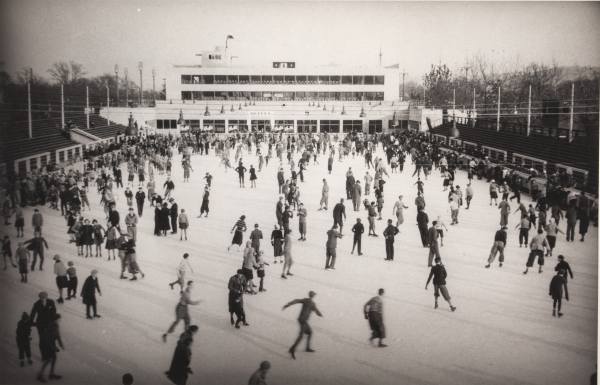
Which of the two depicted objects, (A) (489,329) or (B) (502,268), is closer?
(A) (489,329)

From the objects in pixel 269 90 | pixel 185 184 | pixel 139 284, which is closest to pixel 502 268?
pixel 139 284

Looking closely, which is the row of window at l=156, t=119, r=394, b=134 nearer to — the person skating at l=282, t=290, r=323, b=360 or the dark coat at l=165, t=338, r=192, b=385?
the person skating at l=282, t=290, r=323, b=360

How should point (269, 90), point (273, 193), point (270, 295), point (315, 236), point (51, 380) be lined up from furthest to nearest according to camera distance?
point (269, 90)
point (273, 193)
point (315, 236)
point (270, 295)
point (51, 380)

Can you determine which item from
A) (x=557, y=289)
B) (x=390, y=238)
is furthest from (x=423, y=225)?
(x=557, y=289)

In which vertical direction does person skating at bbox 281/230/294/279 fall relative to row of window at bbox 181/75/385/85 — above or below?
below

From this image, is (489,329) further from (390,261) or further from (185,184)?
(185,184)

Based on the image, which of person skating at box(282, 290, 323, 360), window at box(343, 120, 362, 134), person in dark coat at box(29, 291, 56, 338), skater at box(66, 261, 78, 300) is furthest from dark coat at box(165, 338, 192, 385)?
window at box(343, 120, 362, 134)

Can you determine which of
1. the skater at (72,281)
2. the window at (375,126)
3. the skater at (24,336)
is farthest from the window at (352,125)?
the skater at (24,336)
